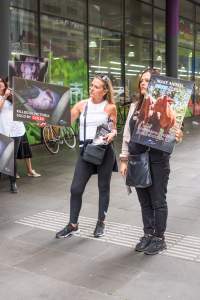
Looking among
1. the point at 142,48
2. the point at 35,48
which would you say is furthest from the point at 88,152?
the point at 142,48

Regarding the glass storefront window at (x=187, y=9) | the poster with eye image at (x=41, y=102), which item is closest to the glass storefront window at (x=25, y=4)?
the poster with eye image at (x=41, y=102)

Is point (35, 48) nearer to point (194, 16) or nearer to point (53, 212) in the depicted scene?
point (53, 212)

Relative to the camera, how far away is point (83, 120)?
520 centimetres

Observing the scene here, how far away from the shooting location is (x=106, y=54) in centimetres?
1573

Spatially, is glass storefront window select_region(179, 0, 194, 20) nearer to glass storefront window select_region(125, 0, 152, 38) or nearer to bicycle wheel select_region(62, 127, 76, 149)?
glass storefront window select_region(125, 0, 152, 38)

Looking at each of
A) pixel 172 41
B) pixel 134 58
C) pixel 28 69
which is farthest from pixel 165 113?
pixel 172 41

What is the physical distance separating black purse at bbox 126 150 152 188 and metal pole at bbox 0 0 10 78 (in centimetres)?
597

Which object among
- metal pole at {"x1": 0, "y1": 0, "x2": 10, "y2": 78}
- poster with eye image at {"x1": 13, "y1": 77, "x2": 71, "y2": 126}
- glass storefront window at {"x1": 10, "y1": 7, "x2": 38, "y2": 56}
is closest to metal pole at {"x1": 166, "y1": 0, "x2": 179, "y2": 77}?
glass storefront window at {"x1": 10, "y1": 7, "x2": 38, "y2": 56}

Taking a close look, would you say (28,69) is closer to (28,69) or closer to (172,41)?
(28,69)

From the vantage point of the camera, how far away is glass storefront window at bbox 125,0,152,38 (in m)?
16.9

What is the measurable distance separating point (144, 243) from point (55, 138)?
7.18 meters

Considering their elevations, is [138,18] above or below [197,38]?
above

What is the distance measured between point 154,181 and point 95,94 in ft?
3.62

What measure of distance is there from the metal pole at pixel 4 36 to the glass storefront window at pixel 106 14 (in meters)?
5.11
